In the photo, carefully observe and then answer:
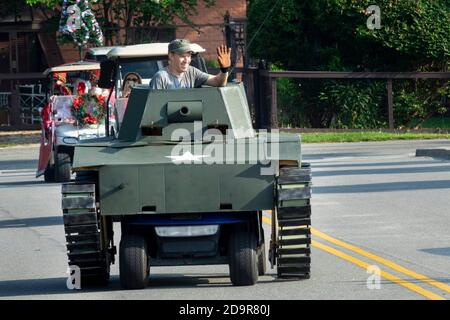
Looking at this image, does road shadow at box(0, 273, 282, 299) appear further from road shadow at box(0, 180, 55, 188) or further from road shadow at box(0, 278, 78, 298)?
road shadow at box(0, 180, 55, 188)

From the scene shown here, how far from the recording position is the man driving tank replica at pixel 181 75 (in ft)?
41.3

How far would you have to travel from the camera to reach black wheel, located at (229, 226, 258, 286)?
456 inches

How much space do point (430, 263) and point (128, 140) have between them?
2.95 m

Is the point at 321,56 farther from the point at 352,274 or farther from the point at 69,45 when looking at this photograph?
the point at 352,274

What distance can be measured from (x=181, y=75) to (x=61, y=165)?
1074 centimetres

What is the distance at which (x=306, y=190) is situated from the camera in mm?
11414

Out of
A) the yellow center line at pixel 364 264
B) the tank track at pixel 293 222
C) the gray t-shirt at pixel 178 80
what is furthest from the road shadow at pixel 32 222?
the tank track at pixel 293 222

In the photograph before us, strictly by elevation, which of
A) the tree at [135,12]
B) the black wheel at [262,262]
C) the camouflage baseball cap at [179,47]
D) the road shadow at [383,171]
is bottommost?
the road shadow at [383,171]

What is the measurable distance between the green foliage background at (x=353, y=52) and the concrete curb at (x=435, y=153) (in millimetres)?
7044

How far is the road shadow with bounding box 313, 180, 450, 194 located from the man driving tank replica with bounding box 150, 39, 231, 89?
25.4ft

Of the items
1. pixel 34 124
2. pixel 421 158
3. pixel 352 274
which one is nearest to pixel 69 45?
pixel 34 124

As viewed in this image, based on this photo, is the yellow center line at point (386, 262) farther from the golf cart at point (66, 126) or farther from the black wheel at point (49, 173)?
the black wheel at point (49, 173)

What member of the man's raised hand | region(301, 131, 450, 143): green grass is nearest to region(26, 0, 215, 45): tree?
region(301, 131, 450, 143): green grass

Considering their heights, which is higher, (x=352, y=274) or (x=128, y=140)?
(x=128, y=140)
